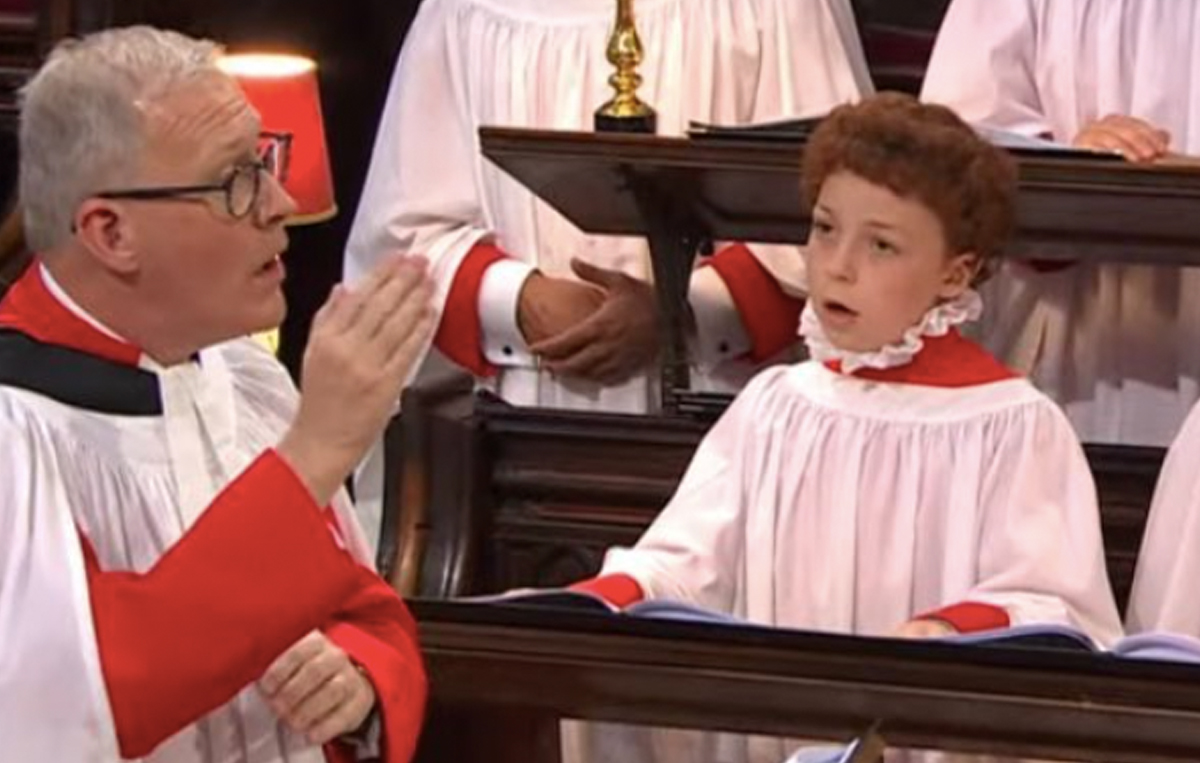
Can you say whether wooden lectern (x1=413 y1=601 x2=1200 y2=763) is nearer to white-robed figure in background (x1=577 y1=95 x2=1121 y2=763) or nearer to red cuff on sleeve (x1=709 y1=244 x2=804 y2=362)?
white-robed figure in background (x1=577 y1=95 x2=1121 y2=763)

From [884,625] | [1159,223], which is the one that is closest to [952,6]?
[1159,223]

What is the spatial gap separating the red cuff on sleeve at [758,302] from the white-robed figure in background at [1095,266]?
0.32 meters

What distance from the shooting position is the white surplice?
2.39m

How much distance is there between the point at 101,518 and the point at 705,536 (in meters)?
0.95

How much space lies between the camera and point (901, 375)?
3.39 metres

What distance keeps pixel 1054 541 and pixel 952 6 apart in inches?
60.5

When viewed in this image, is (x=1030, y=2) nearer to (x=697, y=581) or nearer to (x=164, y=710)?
(x=697, y=581)

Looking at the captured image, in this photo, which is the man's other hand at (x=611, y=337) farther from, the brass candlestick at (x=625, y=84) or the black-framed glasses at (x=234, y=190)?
the black-framed glasses at (x=234, y=190)

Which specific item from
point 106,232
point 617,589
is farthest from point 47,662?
point 617,589

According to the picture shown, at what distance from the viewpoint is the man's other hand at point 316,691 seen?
2588 millimetres

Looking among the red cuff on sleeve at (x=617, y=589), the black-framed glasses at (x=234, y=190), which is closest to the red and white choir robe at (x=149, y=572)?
the black-framed glasses at (x=234, y=190)

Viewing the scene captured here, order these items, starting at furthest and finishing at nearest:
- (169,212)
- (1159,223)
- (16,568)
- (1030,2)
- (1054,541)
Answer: (1030,2) < (1159,223) < (1054,541) < (169,212) < (16,568)

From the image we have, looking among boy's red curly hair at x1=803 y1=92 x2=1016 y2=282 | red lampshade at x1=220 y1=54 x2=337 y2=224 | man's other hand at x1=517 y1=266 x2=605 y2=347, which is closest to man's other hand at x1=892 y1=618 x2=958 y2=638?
boy's red curly hair at x1=803 y1=92 x2=1016 y2=282

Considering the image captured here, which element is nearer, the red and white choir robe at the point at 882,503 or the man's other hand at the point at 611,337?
the red and white choir robe at the point at 882,503
